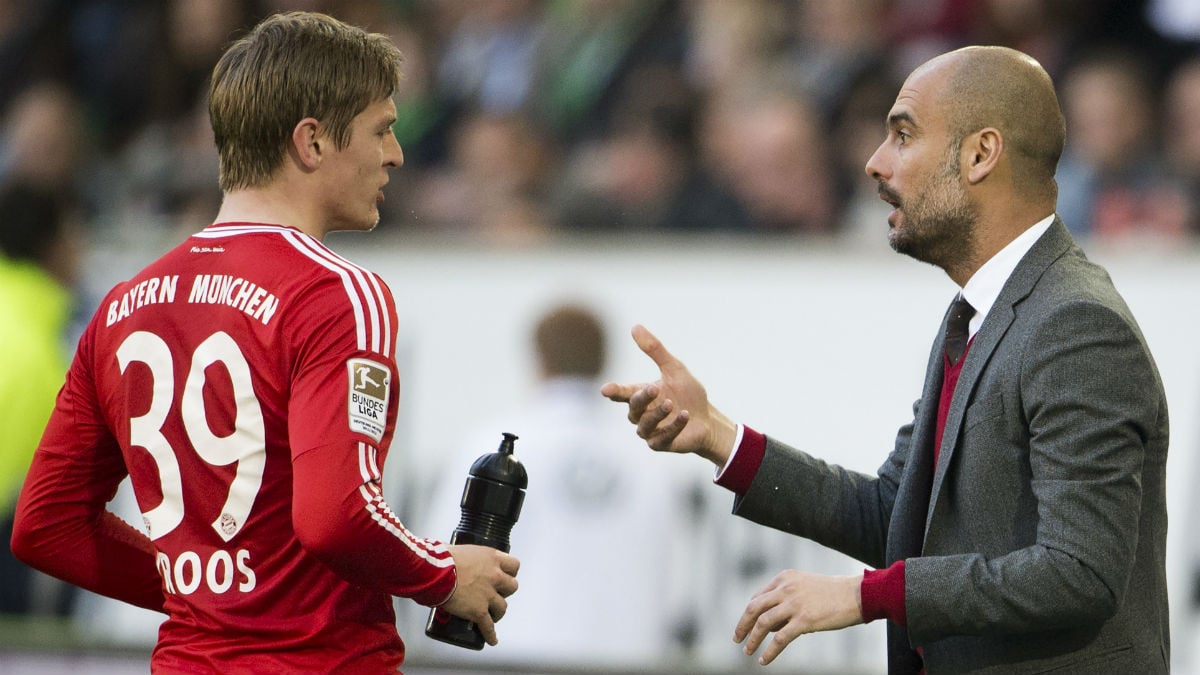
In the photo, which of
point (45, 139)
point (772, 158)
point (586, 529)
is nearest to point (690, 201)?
point (772, 158)

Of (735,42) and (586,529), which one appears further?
(735,42)

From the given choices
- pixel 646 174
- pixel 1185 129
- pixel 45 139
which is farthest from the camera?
pixel 45 139

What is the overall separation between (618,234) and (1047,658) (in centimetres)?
405

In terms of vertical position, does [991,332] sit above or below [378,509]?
above

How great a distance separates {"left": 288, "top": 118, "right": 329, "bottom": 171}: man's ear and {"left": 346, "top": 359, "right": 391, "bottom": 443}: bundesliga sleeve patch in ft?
1.18

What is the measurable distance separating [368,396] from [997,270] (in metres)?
1.10

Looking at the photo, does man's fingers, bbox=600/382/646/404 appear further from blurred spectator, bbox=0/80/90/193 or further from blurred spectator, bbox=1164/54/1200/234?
blurred spectator, bbox=0/80/90/193

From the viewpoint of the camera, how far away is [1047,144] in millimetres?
2660

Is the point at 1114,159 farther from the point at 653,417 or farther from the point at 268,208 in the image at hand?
the point at 268,208

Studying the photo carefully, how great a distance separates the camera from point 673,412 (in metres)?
2.80

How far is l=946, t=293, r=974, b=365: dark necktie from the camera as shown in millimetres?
2730

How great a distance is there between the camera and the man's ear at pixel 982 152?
2.64m

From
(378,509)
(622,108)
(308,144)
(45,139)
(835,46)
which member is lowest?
(378,509)

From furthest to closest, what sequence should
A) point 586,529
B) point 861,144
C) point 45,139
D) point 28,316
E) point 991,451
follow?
point 45,139, point 861,144, point 28,316, point 586,529, point 991,451
